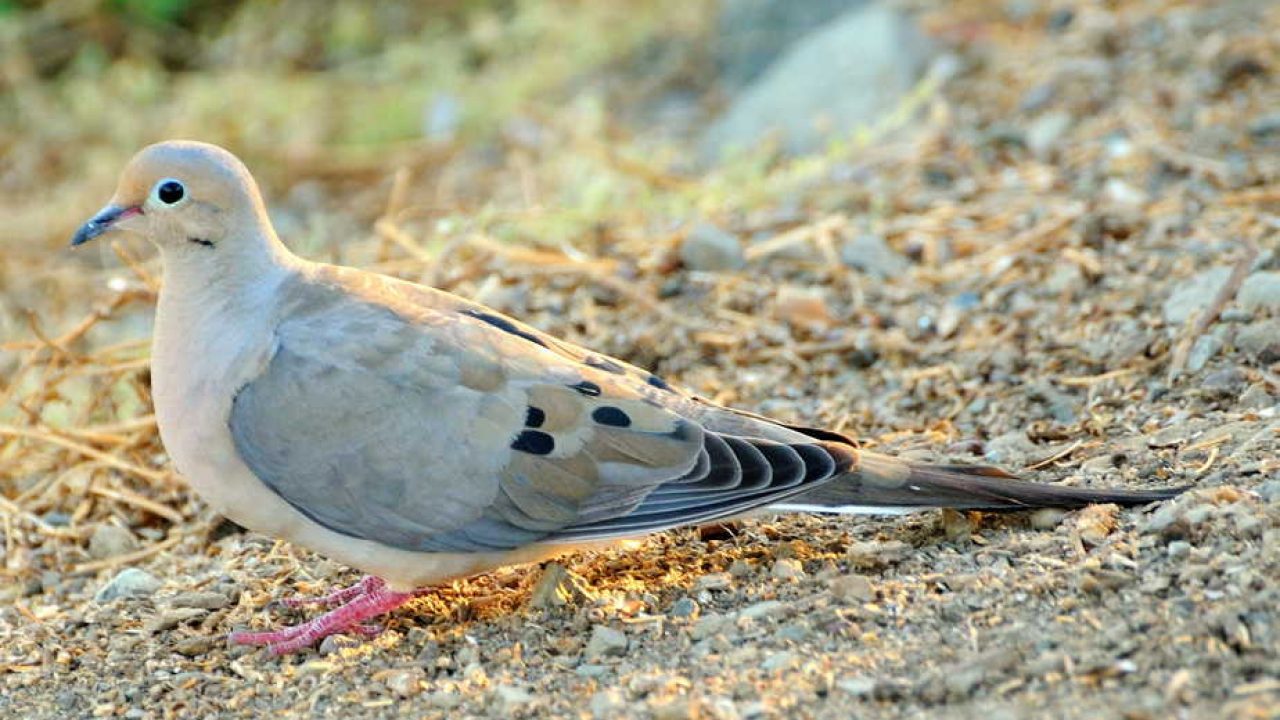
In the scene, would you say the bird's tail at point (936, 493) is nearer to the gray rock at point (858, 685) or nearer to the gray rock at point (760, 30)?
the gray rock at point (858, 685)

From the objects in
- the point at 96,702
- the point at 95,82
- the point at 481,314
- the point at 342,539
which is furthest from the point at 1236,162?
the point at 95,82

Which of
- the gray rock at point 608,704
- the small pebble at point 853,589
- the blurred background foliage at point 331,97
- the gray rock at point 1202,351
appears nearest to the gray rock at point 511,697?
the gray rock at point 608,704

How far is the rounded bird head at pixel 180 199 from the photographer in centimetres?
340

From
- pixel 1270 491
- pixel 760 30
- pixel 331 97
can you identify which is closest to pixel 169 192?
pixel 1270 491

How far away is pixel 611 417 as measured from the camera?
10.9ft

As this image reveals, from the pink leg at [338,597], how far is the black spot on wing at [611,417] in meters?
0.66

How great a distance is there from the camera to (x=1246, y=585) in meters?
2.83

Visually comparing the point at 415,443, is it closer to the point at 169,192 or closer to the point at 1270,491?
the point at 169,192

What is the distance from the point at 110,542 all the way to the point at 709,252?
203 centimetres

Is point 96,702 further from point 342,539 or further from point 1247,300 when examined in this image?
point 1247,300

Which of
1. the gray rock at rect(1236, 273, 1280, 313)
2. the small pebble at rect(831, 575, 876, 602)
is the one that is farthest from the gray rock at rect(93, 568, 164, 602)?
the gray rock at rect(1236, 273, 1280, 313)

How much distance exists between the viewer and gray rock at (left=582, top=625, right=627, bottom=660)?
312cm

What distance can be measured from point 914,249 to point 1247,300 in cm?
135

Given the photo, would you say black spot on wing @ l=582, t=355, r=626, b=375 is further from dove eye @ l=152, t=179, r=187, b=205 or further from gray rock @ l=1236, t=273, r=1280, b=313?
gray rock @ l=1236, t=273, r=1280, b=313
